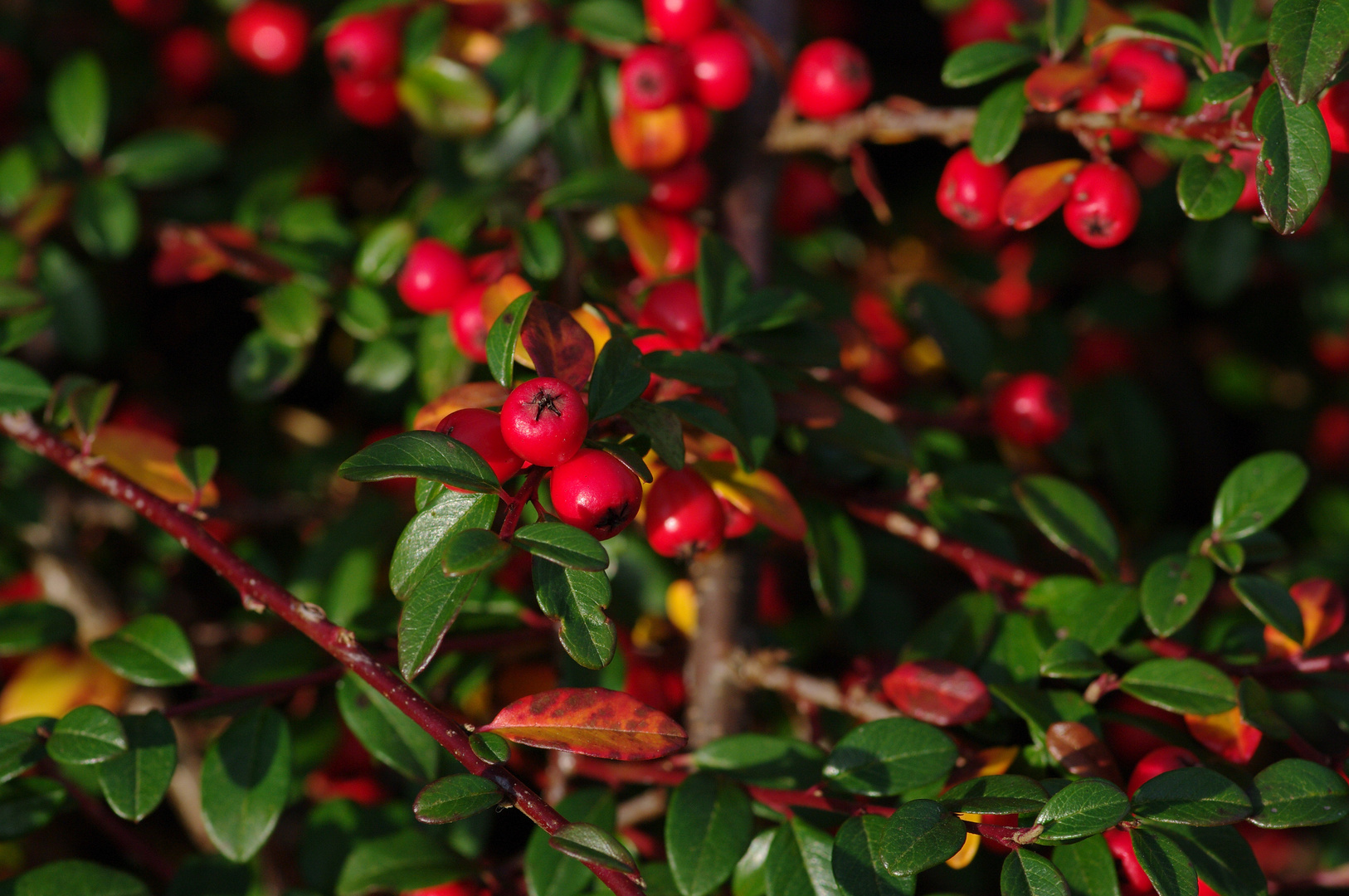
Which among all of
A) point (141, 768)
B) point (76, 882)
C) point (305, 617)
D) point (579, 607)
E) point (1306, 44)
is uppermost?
point (1306, 44)

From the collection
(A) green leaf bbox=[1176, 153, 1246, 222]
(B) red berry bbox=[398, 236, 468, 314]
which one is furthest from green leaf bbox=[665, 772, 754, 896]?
(A) green leaf bbox=[1176, 153, 1246, 222]

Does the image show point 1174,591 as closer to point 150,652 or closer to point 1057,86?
point 1057,86

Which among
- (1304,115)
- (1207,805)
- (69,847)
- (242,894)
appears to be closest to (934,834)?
(1207,805)

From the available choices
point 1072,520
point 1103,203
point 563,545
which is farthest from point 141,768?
point 1103,203

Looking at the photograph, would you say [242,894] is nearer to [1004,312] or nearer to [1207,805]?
[1207,805]

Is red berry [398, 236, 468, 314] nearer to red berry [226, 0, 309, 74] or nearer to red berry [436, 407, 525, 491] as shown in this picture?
red berry [436, 407, 525, 491]

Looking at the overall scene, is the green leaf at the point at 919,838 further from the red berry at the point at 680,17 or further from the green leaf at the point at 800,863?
the red berry at the point at 680,17
